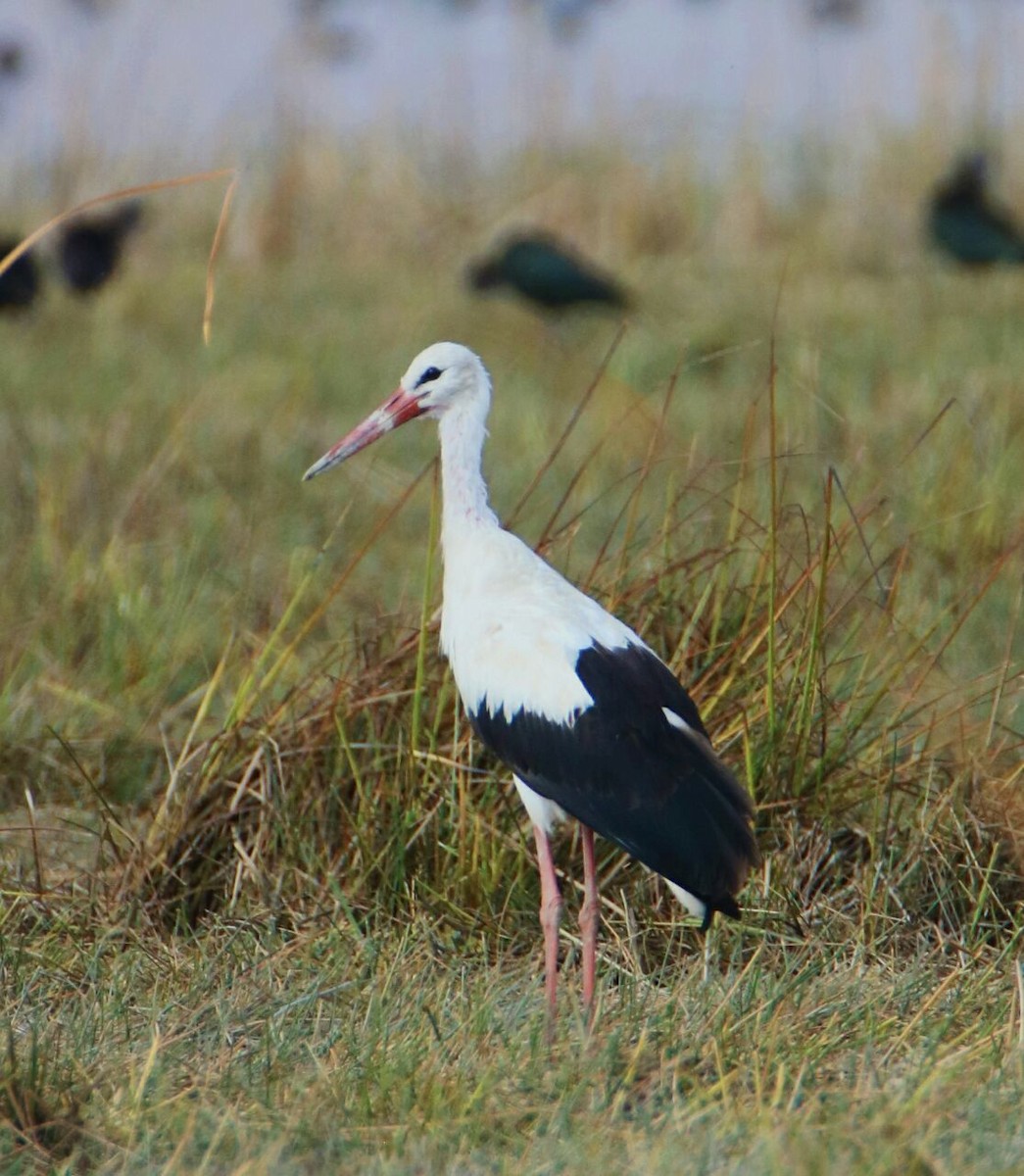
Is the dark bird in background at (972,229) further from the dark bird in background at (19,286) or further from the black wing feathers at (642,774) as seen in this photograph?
the black wing feathers at (642,774)

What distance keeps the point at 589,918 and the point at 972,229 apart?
854 centimetres

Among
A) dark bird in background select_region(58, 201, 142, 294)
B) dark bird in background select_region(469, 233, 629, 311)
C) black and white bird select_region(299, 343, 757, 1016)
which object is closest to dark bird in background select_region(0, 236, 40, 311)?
dark bird in background select_region(58, 201, 142, 294)

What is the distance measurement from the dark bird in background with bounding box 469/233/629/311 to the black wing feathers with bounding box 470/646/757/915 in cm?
618

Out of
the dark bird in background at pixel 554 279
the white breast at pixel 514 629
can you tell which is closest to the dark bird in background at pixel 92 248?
the dark bird in background at pixel 554 279

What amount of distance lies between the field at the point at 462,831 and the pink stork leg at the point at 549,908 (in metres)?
0.05

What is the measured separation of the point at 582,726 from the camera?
10.9ft

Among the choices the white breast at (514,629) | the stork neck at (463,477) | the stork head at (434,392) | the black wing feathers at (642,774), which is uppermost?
the stork head at (434,392)

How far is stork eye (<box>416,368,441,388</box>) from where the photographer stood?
3.66 meters

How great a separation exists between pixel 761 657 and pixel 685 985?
2.78 feet

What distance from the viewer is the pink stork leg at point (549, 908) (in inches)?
131

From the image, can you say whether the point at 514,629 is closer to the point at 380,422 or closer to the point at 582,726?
the point at 582,726

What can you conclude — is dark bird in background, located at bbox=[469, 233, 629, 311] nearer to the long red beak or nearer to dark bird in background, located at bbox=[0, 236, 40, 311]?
dark bird in background, located at bbox=[0, 236, 40, 311]

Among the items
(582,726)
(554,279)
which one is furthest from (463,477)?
(554,279)

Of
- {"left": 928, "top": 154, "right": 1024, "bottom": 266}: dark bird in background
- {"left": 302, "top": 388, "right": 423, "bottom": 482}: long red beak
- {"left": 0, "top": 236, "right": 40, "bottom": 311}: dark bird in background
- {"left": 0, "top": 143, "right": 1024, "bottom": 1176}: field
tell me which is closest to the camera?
{"left": 0, "top": 143, "right": 1024, "bottom": 1176}: field
